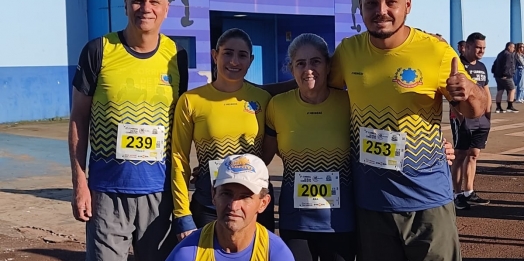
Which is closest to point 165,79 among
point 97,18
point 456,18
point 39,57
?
point 39,57

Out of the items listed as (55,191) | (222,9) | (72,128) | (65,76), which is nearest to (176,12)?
(222,9)

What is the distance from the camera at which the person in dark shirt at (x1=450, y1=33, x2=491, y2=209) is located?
25.7ft

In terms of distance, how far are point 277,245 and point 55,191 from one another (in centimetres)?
645

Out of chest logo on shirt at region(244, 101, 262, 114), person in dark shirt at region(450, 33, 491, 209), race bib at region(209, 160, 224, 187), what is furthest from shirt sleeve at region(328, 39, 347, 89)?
person in dark shirt at region(450, 33, 491, 209)

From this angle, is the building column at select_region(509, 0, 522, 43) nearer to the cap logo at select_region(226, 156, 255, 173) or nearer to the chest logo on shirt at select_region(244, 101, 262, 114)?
the chest logo on shirt at select_region(244, 101, 262, 114)

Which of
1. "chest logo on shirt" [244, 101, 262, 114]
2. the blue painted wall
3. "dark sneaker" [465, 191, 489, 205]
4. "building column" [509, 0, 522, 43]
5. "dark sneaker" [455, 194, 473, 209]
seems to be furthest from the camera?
"building column" [509, 0, 522, 43]

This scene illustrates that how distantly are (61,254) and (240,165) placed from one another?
12.4ft

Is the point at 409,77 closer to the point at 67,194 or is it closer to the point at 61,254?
the point at 61,254

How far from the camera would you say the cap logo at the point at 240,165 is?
122 inches

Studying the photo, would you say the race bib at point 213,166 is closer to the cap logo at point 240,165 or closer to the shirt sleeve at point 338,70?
the cap logo at point 240,165

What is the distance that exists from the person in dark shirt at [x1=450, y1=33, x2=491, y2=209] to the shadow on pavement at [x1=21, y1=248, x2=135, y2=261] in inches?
156

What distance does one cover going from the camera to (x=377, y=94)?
3504 millimetres

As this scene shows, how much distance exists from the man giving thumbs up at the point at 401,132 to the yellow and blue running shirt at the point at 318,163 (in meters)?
0.10

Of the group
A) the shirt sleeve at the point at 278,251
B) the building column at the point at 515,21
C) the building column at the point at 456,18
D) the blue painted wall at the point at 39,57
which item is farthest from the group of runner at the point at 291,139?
the building column at the point at 515,21
